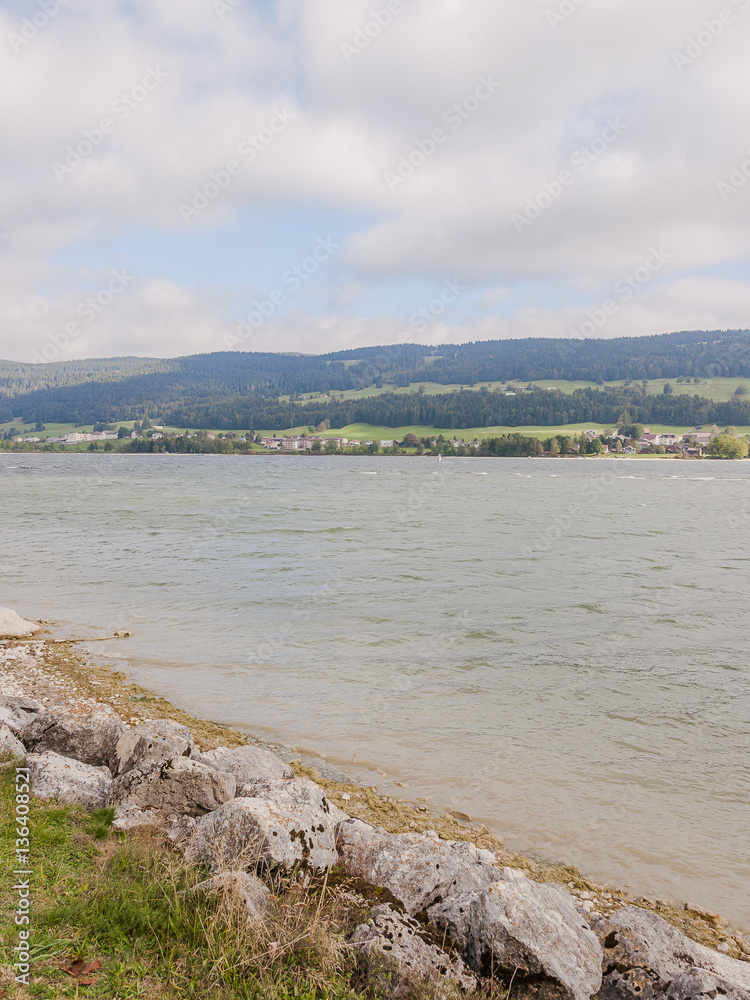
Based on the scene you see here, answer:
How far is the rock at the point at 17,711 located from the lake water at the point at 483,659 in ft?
9.87

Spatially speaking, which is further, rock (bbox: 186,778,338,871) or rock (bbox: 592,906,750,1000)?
rock (bbox: 186,778,338,871)

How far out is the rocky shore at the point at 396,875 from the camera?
4.29 metres

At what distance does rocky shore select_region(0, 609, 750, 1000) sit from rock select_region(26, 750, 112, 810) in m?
0.02

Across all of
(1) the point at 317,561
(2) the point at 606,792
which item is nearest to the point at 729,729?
(2) the point at 606,792

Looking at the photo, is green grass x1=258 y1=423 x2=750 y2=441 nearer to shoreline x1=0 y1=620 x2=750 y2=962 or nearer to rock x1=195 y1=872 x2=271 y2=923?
shoreline x1=0 y1=620 x2=750 y2=962

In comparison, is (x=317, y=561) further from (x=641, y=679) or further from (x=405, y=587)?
(x=641, y=679)

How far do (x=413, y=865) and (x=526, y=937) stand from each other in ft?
3.53

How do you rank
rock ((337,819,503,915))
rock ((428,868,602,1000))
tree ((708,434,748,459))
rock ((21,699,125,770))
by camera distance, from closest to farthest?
rock ((428,868,602,1000)) → rock ((337,819,503,915)) → rock ((21,699,125,770)) → tree ((708,434,748,459))

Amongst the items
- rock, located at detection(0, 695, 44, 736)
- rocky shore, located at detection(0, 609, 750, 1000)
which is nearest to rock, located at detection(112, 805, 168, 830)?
rocky shore, located at detection(0, 609, 750, 1000)

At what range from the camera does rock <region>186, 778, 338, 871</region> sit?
492 cm

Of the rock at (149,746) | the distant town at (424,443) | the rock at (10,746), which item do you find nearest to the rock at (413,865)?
the rock at (149,746)

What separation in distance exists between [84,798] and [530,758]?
6.32 meters

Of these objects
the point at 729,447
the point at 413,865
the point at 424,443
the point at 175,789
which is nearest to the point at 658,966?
the point at 413,865

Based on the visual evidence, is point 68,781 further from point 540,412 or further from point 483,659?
point 540,412
